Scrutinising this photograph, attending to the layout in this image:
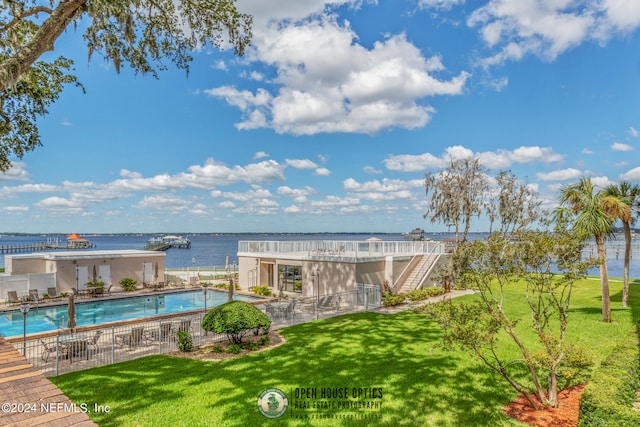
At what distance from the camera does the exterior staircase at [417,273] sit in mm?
22141

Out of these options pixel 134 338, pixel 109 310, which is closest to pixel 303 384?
pixel 134 338

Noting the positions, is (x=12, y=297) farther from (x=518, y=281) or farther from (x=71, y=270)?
(x=518, y=281)

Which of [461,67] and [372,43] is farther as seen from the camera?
[461,67]

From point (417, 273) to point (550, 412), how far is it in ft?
54.0

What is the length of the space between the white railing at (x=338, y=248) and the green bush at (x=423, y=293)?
302 cm

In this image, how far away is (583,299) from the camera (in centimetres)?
1972

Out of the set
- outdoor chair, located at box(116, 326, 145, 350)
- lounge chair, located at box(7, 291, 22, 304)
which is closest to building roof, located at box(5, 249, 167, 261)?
lounge chair, located at box(7, 291, 22, 304)

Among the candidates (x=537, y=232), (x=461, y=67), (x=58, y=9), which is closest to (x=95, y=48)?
(x=58, y=9)

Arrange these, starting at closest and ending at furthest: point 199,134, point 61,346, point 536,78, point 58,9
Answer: point 58,9
point 61,346
point 536,78
point 199,134

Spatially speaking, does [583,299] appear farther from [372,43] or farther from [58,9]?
[58,9]

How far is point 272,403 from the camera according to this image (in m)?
7.29

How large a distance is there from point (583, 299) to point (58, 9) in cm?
2493

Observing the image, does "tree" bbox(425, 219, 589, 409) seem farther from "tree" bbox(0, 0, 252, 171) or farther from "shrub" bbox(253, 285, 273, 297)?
"shrub" bbox(253, 285, 273, 297)

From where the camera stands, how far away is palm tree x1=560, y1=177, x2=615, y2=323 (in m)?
13.8
